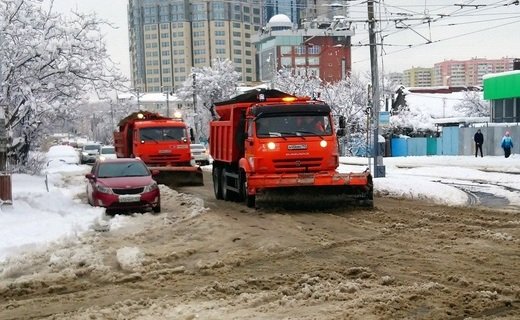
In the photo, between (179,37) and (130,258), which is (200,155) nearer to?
(130,258)

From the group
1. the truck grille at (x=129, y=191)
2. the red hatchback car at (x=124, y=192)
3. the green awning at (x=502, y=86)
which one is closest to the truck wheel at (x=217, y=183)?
the red hatchback car at (x=124, y=192)

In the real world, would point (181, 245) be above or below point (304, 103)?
below

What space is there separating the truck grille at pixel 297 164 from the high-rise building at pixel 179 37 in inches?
5510

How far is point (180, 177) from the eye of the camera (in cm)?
2559

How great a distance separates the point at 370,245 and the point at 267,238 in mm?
1939

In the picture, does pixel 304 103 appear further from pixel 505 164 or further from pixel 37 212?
pixel 505 164

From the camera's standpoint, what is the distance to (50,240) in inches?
471

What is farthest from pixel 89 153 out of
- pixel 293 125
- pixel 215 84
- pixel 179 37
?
pixel 179 37

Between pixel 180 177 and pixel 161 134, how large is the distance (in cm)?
328

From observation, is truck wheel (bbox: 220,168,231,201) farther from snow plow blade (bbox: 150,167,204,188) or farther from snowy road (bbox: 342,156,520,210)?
snow plow blade (bbox: 150,167,204,188)

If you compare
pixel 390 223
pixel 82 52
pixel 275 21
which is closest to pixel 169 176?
pixel 82 52

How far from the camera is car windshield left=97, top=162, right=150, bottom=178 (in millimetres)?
18234

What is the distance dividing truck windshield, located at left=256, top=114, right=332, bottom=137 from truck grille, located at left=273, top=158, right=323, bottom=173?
67cm

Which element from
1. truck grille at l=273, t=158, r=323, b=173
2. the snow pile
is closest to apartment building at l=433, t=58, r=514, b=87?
truck grille at l=273, t=158, r=323, b=173
